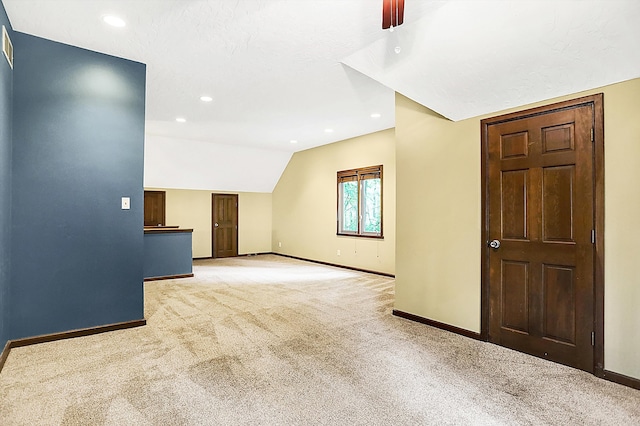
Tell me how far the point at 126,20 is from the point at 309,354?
3.22 metres

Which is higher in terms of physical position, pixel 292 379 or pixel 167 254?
pixel 167 254

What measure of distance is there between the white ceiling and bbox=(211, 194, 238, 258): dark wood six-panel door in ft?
17.9

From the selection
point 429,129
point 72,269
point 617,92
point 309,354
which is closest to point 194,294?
point 72,269

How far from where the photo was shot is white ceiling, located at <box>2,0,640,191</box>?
233 centimetres

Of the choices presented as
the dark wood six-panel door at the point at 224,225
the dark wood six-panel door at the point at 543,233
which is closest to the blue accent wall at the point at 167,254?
the dark wood six-panel door at the point at 224,225

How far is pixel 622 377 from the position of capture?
2.53 metres

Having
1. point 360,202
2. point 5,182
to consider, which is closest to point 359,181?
point 360,202

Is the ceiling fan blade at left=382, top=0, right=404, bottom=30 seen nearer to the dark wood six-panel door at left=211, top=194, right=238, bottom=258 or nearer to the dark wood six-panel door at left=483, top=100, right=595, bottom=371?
the dark wood six-panel door at left=483, top=100, right=595, bottom=371

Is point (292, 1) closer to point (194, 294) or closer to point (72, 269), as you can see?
point (72, 269)

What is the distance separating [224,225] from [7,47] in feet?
23.3

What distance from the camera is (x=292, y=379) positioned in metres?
2.56

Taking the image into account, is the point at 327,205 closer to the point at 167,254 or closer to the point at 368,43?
the point at 167,254

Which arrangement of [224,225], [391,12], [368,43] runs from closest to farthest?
[391,12] < [368,43] < [224,225]

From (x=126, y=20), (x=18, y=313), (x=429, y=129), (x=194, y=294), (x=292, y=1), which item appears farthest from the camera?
(x=194, y=294)
